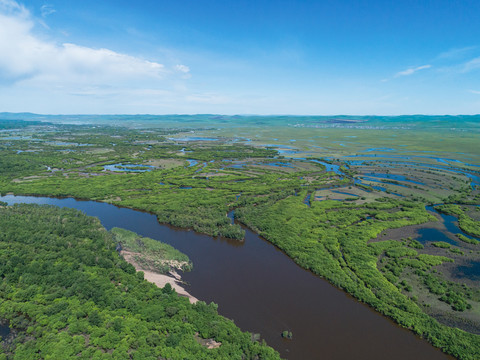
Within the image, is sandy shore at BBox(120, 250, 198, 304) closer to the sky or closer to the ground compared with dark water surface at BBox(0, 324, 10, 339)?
closer to the ground

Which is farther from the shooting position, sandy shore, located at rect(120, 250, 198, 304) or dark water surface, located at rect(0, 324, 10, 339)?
sandy shore, located at rect(120, 250, 198, 304)

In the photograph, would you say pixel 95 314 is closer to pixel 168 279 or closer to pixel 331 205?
pixel 168 279

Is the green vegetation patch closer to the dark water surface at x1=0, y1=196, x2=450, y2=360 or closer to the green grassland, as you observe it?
the green grassland

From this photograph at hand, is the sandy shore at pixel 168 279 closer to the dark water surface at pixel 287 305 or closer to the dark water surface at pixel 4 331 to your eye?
the dark water surface at pixel 287 305

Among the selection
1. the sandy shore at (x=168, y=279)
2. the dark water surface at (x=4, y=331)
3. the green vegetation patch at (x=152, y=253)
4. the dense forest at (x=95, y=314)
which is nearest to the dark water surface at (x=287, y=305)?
the sandy shore at (x=168, y=279)

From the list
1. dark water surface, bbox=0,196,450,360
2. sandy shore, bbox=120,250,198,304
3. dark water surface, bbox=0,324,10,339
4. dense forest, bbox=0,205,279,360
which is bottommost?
dark water surface, bbox=0,196,450,360

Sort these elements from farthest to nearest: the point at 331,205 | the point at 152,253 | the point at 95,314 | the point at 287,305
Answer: the point at 331,205, the point at 152,253, the point at 287,305, the point at 95,314

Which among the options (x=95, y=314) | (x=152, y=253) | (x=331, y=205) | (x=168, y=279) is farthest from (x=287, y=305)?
(x=331, y=205)

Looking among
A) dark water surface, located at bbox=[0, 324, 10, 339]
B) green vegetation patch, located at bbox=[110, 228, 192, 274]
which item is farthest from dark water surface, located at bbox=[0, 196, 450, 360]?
dark water surface, located at bbox=[0, 324, 10, 339]
